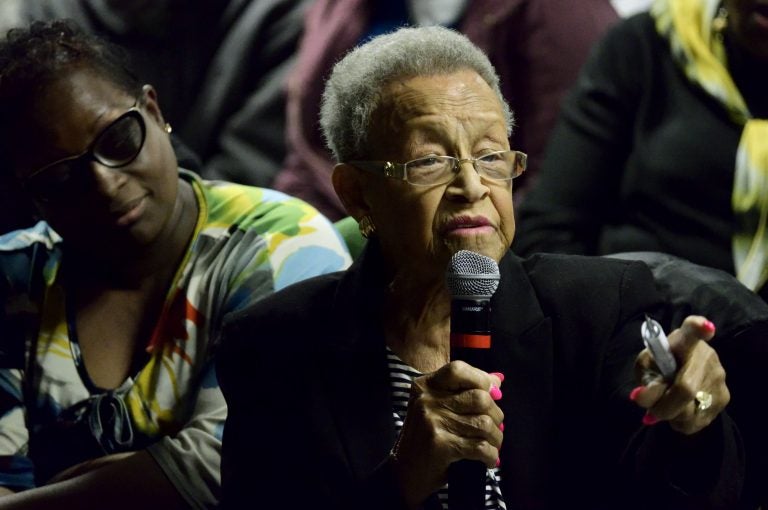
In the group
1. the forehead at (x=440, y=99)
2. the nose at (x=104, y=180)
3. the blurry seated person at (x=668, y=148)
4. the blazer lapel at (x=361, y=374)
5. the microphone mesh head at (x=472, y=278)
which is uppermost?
the forehead at (x=440, y=99)

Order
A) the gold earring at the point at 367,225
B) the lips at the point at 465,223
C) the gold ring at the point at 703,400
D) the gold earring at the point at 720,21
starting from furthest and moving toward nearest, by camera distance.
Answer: the gold earring at the point at 720,21 < the gold earring at the point at 367,225 < the lips at the point at 465,223 < the gold ring at the point at 703,400

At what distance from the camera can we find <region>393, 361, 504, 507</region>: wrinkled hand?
1.41 metres

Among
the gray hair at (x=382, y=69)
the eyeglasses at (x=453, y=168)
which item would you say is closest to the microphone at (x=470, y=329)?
the eyeglasses at (x=453, y=168)

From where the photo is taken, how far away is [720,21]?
2.64m

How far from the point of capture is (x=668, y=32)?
269 cm

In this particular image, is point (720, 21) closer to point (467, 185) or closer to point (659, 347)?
point (467, 185)

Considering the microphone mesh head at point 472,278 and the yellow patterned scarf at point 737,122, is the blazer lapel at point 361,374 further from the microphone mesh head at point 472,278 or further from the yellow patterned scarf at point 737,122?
the yellow patterned scarf at point 737,122

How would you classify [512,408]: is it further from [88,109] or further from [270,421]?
[88,109]

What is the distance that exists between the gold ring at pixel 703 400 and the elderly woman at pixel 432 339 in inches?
5.0

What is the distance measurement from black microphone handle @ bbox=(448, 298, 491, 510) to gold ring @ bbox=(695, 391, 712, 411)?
27cm

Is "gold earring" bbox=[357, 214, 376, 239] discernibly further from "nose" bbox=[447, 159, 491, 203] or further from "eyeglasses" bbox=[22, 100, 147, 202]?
"eyeglasses" bbox=[22, 100, 147, 202]

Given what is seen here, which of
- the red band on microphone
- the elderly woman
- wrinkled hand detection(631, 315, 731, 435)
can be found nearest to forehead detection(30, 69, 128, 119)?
the elderly woman

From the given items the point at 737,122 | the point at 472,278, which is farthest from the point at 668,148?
the point at 472,278

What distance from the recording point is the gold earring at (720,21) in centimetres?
263
